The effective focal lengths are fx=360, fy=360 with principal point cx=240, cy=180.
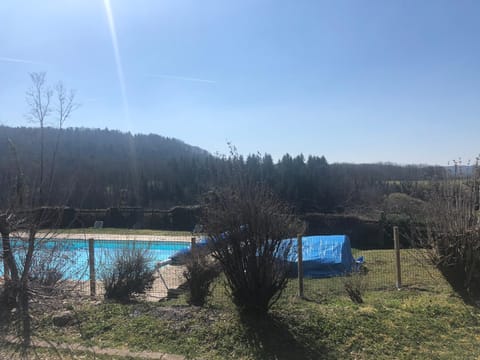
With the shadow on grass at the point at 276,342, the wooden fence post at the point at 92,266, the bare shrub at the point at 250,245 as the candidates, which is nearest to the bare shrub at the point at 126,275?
the wooden fence post at the point at 92,266

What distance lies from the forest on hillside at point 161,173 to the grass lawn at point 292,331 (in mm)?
1711

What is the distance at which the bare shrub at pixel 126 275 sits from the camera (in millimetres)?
6086

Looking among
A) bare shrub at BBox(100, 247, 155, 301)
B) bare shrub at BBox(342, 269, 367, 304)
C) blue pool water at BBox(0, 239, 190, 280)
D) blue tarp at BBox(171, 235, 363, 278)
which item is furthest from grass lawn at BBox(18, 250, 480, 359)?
blue tarp at BBox(171, 235, 363, 278)

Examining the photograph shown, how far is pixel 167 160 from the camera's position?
45.2m

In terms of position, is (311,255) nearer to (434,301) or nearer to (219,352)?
(434,301)

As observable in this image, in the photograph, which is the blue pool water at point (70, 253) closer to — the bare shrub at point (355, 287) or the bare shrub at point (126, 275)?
the bare shrub at point (126, 275)

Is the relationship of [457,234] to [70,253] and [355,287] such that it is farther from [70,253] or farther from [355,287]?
[70,253]

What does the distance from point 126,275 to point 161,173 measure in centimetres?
3726

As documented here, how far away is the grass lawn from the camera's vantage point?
3498 millimetres

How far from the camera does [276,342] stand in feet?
12.1

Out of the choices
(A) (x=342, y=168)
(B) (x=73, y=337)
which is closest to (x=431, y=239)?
(B) (x=73, y=337)

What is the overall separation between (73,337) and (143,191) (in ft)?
127

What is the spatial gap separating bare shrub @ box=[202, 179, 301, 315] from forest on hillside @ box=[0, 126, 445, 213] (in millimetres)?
654

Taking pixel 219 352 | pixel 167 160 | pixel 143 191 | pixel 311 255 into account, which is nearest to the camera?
pixel 219 352
